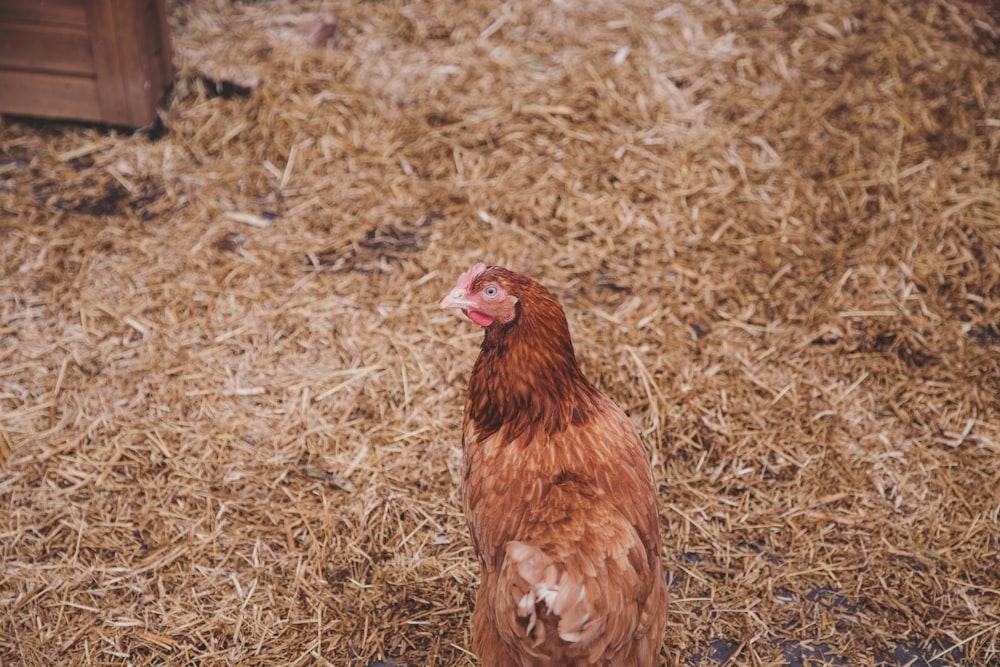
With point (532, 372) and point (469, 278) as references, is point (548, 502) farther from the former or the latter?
point (469, 278)

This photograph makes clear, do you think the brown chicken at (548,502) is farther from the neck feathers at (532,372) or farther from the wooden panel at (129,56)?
the wooden panel at (129,56)

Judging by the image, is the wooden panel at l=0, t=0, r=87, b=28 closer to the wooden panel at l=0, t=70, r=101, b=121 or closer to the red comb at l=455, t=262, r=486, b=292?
the wooden panel at l=0, t=70, r=101, b=121

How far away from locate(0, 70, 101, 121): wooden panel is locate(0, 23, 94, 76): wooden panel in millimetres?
54

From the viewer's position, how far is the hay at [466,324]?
9.12 feet

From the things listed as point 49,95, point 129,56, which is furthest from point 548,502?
point 49,95

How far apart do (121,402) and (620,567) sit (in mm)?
2373

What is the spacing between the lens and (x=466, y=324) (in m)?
3.67

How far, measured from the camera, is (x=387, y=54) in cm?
494

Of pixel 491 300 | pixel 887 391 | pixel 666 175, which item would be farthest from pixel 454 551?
pixel 666 175

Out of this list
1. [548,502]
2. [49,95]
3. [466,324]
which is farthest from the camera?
[49,95]

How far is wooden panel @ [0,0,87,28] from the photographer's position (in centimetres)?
429

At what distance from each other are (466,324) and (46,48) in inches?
116

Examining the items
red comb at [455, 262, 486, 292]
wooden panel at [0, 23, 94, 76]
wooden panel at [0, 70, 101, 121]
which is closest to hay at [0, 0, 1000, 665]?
wooden panel at [0, 70, 101, 121]

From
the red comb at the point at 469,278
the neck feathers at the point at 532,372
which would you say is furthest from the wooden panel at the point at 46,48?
the neck feathers at the point at 532,372
